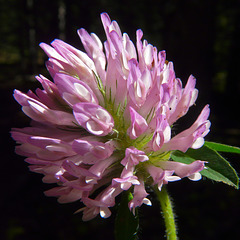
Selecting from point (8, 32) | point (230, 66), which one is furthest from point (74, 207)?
point (8, 32)

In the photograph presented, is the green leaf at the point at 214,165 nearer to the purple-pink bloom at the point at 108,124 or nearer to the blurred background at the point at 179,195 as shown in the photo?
the purple-pink bloom at the point at 108,124

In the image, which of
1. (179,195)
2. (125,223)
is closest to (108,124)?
(125,223)

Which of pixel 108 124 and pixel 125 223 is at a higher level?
pixel 108 124

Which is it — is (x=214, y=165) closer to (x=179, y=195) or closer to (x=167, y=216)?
(x=167, y=216)

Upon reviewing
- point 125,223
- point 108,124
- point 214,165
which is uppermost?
point 108,124

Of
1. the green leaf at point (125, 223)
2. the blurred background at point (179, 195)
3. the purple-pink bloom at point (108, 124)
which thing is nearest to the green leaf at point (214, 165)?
the purple-pink bloom at point (108, 124)

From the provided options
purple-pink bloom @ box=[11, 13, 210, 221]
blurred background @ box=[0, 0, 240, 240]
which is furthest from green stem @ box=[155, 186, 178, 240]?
blurred background @ box=[0, 0, 240, 240]

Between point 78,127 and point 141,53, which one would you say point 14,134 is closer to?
point 78,127
